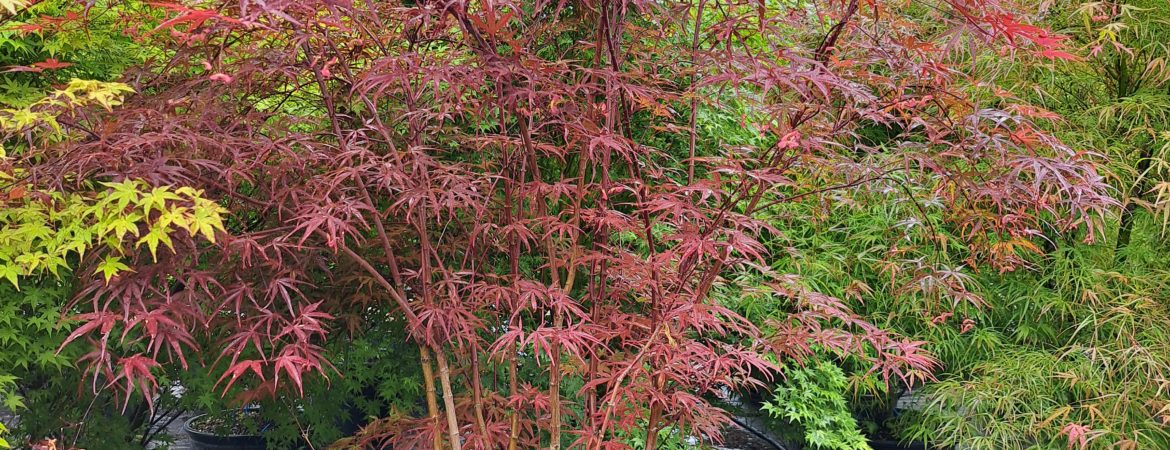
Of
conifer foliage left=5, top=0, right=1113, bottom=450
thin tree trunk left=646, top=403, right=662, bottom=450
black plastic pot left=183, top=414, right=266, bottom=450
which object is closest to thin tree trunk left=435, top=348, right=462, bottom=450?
conifer foliage left=5, top=0, right=1113, bottom=450

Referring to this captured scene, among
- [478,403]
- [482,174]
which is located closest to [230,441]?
[478,403]

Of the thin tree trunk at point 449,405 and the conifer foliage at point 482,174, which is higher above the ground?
the conifer foliage at point 482,174

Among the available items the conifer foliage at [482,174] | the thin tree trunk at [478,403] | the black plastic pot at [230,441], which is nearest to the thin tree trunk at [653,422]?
the conifer foliage at [482,174]

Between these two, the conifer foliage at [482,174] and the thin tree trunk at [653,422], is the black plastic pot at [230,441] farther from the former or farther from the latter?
the thin tree trunk at [653,422]

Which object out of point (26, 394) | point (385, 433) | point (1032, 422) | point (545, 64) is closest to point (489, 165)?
point (545, 64)

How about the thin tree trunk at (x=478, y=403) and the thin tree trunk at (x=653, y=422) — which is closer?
the thin tree trunk at (x=653, y=422)

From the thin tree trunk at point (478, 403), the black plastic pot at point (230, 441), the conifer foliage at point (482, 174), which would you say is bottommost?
the black plastic pot at point (230, 441)

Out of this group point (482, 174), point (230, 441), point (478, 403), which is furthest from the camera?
point (230, 441)

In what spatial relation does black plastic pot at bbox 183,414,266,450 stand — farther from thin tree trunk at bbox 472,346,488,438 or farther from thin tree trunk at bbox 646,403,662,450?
thin tree trunk at bbox 646,403,662,450

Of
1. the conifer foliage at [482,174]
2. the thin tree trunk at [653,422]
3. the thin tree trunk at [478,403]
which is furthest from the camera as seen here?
the thin tree trunk at [478,403]

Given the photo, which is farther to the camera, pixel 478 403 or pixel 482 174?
pixel 478 403

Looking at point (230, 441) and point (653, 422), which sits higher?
point (653, 422)

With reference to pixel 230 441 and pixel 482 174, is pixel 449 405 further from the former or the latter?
pixel 230 441

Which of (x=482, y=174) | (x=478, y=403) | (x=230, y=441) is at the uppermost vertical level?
(x=482, y=174)
